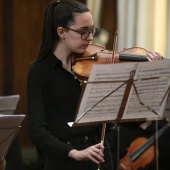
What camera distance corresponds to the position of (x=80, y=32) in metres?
1.93

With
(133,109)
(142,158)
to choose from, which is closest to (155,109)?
(133,109)

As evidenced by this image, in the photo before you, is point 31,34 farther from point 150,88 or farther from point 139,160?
point 150,88

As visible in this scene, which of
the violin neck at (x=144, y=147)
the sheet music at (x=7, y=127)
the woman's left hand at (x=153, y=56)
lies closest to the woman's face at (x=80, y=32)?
the woman's left hand at (x=153, y=56)

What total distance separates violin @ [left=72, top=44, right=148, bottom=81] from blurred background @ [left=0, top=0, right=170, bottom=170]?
191cm


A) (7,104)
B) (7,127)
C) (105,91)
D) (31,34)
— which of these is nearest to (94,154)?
(105,91)

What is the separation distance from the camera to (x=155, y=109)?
1.81m

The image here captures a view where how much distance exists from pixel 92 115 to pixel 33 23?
2.56 m

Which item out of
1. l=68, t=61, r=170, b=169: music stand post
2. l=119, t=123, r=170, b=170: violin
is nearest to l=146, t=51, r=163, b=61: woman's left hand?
l=68, t=61, r=170, b=169: music stand post

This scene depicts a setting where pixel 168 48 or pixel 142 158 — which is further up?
pixel 168 48

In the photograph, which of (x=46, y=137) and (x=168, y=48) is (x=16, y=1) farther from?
(x=46, y=137)

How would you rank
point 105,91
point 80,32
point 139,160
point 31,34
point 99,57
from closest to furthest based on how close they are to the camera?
1. point 105,91
2. point 80,32
3. point 99,57
4. point 139,160
5. point 31,34

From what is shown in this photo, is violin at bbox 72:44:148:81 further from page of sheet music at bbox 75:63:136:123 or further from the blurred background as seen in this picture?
the blurred background

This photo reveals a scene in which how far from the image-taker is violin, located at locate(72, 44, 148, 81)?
77.3 inches

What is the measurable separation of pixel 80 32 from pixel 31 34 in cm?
224
